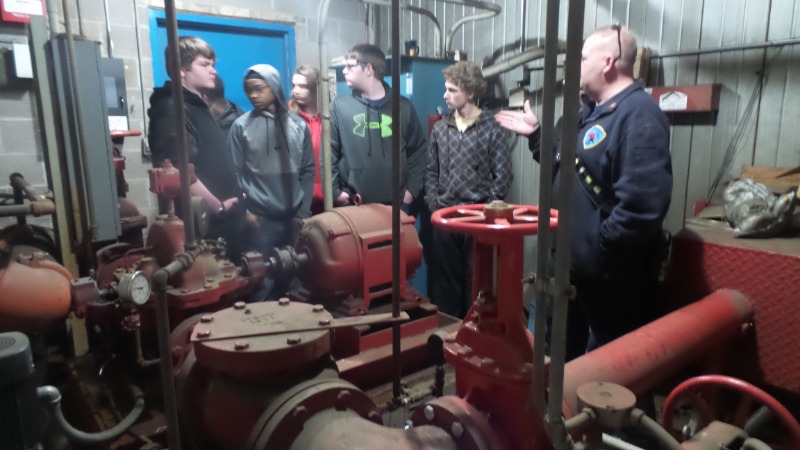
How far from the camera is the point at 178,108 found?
1.04 metres

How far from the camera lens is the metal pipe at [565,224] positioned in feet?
2.10

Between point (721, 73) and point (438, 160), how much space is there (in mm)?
1393

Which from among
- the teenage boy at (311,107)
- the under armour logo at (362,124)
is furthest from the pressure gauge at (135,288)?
the under armour logo at (362,124)

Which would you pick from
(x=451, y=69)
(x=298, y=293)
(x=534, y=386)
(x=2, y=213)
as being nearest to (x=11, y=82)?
(x=2, y=213)

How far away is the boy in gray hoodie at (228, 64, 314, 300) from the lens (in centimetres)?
250

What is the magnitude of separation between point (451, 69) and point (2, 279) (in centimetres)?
219

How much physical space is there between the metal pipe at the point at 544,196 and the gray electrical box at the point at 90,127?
186cm

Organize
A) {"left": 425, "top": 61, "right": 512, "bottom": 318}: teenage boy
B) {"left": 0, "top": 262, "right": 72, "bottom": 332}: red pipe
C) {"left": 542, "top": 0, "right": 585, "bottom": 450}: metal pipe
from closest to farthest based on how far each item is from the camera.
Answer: {"left": 542, "top": 0, "right": 585, "bottom": 450}: metal pipe < {"left": 0, "top": 262, "right": 72, "bottom": 332}: red pipe < {"left": 425, "top": 61, "right": 512, "bottom": 318}: teenage boy

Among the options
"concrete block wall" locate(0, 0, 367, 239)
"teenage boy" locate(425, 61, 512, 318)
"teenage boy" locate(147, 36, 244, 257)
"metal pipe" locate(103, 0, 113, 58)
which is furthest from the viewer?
"metal pipe" locate(103, 0, 113, 58)

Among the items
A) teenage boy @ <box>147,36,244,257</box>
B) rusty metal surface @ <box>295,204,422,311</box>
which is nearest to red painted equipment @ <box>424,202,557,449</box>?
rusty metal surface @ <box>295,204,422,311</box>

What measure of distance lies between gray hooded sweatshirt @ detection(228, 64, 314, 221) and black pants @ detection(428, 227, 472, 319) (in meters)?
0.92

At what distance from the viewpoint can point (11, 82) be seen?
105 inches

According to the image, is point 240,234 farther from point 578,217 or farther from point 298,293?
point 578,217

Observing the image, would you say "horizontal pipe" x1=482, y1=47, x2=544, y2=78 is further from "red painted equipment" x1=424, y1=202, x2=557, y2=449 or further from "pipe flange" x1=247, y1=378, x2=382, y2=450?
"pipe flange" x1=247, y1=378, x2=382, y2=450
